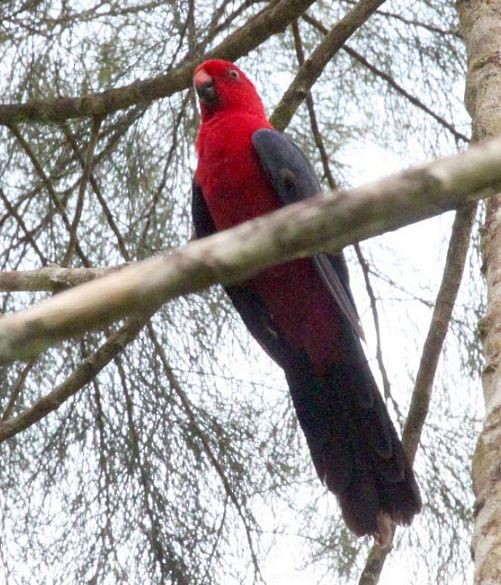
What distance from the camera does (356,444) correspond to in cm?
246

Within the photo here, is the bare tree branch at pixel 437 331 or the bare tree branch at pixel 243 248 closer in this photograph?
the bare tree branch at pixel 243 248

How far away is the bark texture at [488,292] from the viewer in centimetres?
139

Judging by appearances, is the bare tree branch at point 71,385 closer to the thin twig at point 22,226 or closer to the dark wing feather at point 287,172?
the dark wing feather at point 287,172

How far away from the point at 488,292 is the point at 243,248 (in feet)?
3.43

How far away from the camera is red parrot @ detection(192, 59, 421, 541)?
248 centimetres

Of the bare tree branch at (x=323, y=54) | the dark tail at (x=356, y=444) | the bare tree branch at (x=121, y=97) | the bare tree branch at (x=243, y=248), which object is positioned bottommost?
the bare tree branch at (x=243, y=248)

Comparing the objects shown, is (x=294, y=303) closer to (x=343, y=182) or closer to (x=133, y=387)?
(x=133, y=387)

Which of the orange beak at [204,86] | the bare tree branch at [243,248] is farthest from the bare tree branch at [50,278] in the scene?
the bare tree branch at [243,248]

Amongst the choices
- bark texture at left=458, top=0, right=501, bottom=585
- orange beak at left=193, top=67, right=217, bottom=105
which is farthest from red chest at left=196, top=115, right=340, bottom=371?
bark texture at left=458, top=0, right=501, bottom=585

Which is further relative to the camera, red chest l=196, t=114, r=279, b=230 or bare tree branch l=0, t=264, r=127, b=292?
red chest l=196, t=114, r=279, b=230

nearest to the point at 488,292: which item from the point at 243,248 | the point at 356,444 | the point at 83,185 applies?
the point at 356,444

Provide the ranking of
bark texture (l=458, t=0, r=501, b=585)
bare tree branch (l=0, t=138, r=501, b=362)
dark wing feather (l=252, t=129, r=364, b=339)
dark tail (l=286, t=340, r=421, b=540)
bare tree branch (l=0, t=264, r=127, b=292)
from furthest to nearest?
dark wing feather (l=252, t=129, r=364, b=339)
dark tail (l=286, t=340, r=421, b=540)
bare tree branch (l=0, t=264, r=127, b=292)
bark texture (l=458, t=0, r=501, b=585)
bare tree branch (l=0, t=138, r=501, b=362)

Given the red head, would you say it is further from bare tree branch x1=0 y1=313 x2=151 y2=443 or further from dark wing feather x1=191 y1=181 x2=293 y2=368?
bare tree branch x1=0 y1=313 x2=151 y2=443

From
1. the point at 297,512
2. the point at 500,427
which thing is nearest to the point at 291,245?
the point at 500,427
